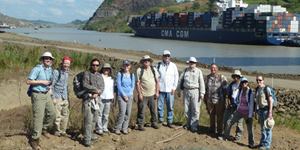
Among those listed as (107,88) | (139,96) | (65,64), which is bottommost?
(139,96)

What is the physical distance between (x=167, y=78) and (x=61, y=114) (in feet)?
8.23

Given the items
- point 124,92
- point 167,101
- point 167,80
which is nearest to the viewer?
point 124,92

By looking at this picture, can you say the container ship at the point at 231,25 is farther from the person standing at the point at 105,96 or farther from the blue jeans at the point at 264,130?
the person standing at the point at 105,96

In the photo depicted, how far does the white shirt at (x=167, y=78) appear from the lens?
7.35 metres

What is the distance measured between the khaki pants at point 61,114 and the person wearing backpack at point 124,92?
3.63ft

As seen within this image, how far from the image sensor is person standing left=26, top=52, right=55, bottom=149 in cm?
561

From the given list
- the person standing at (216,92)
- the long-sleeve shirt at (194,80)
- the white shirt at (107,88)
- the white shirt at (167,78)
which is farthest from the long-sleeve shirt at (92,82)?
the person standing at (216,92)

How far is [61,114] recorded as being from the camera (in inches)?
251

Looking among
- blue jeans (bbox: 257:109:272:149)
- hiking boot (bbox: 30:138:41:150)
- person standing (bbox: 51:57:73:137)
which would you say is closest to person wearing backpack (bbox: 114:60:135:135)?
person standing (bbox: 51:57:73:137)

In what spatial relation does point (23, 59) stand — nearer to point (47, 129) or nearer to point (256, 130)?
point (47, 129)

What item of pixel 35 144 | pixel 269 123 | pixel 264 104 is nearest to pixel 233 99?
pixel 264 104

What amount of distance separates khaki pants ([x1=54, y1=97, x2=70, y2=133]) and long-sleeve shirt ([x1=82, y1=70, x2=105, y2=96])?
613 millimetres

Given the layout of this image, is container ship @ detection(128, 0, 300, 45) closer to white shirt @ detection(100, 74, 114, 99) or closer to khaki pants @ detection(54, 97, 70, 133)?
white shirt @ detection(100, 74, 114, 99)

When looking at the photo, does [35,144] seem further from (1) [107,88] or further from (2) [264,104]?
(2) [264,104]
